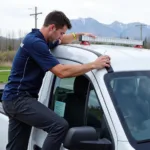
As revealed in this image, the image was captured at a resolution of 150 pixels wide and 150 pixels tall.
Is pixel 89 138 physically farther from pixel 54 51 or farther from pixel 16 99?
pixel 54 51

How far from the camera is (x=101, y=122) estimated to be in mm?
2719

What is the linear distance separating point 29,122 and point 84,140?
727mm

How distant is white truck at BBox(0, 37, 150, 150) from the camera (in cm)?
252

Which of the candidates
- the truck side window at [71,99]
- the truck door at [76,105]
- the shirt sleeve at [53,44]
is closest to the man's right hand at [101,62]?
the truck door at [76,105]

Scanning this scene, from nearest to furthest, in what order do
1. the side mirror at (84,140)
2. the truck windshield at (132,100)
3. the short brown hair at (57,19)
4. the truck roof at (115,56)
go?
the side mirror at (84,140) < the truck windshield at (132,100) < the truck roof at (115,56) < the short brown hair at (57,19)

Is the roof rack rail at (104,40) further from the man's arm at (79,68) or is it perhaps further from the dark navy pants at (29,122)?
the dark navy pants at (29,122)

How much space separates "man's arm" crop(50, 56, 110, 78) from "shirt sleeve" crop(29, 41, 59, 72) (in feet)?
0.15

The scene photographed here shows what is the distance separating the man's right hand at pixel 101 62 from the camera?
8.98 ft

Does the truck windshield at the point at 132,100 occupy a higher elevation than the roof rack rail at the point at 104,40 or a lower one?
lower

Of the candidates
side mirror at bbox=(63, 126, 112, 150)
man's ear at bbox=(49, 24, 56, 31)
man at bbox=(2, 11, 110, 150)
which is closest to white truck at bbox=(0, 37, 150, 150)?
side mirror at bbox=(63, 126, 112, 150)

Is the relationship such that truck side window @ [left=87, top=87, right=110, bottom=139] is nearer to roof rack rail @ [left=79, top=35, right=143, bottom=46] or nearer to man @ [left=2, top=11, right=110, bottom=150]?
man @ [left=2, top=11, right=110, bottom=150]

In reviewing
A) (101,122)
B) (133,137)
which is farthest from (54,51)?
(133,137)

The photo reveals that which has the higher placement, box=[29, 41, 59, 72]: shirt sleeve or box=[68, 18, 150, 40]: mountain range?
box=[68, 18, 150, 40]: mountain range

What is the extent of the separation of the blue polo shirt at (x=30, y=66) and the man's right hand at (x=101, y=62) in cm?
36
